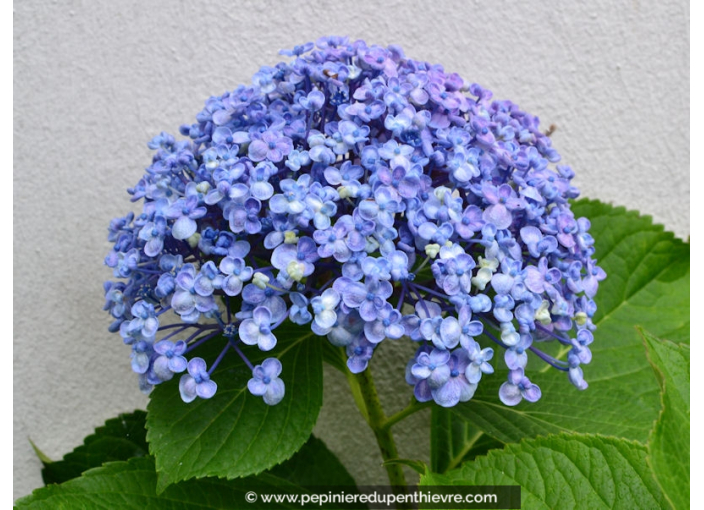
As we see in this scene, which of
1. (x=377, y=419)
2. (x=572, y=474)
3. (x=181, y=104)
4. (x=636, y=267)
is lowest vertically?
(x=572, y=474)

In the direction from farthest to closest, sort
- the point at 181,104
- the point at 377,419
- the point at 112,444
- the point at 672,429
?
the point at 181,104, the point at 112,444, the point at 377,419, the point at 672,429

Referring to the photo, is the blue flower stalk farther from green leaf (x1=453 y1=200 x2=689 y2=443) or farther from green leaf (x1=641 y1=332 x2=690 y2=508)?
green leaf (x1=453 y1=200 x2=689 y2=443)

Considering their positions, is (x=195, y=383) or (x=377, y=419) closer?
(x=195, y=383)

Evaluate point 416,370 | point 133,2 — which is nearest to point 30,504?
point 416,370

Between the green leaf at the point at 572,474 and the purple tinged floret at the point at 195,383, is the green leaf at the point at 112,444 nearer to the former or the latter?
the purple tinged floret at the point at 195,383

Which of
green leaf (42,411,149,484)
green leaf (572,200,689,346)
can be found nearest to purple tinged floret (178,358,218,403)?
green leaf (42,411,149,484)

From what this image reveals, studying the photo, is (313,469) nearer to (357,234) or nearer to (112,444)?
(112,444)

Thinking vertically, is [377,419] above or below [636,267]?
below

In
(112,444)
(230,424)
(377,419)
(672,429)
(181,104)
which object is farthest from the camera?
(181,104)

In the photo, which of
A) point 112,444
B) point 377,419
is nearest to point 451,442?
point 377,419
